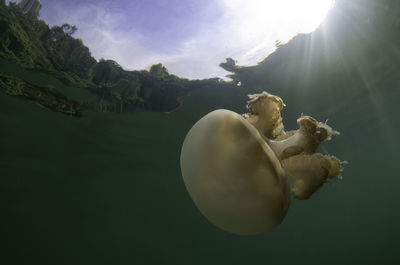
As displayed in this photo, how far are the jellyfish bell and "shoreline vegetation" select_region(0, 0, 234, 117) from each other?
6063mm

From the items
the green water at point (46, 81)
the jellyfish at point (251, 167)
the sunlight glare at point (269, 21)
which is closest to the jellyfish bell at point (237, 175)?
the jellyfish at point (251, 167)

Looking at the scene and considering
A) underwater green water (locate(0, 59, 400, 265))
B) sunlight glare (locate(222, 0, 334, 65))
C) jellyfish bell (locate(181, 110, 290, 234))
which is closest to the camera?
jellyfish bell (locate(181, 110, 290, 234))

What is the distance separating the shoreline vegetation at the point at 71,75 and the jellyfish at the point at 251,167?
19.8 feet

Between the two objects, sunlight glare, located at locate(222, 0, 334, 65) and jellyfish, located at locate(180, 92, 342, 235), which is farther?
sunlight glare, located at locate(222, 0, 334, 65)

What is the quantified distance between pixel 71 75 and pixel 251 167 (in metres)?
7.61

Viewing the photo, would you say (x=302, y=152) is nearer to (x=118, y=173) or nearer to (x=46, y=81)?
(x=46, y=81)

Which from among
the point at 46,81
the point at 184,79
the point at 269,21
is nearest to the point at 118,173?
the point at 46,81

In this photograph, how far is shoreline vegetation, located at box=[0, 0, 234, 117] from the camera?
570cm

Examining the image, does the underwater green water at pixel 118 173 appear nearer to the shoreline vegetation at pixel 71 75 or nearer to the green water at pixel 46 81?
the green water at pixel 46 81

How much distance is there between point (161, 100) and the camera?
29.6 ft

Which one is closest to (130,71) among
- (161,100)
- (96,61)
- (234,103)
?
(96,61)

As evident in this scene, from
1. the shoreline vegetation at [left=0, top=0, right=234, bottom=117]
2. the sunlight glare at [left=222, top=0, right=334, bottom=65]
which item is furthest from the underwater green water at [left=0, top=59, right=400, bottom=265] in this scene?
the sunlight glare at [left=222, top=0, right=334, bottom=65]

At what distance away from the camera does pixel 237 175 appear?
1.51m

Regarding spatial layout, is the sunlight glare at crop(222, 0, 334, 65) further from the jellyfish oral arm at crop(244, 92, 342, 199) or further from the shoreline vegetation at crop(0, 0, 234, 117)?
the jellyfish oral arm at crop(244, 92, 342, 199)
